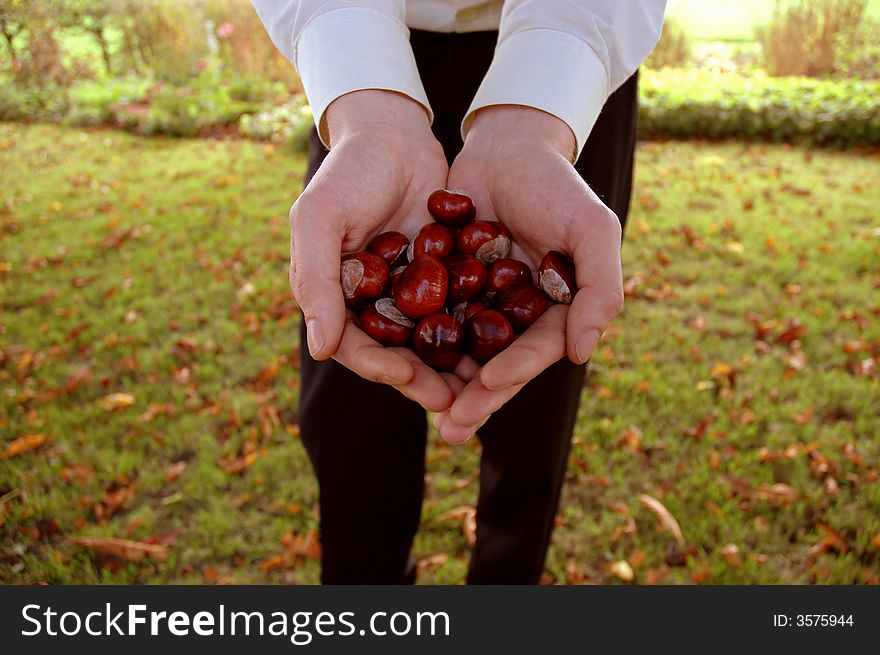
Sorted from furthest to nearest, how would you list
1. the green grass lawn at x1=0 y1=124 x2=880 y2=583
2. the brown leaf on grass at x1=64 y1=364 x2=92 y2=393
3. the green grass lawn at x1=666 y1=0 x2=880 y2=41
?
the green grass lawn at x1=666 y1=0 x2=880 y2=41
the brown leaf on grass at x1=64 y1=364 x2=92 y2=393
the green grass lawn at x1=0 y1=124 x2=880 y2=583

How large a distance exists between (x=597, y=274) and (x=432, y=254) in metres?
0.51

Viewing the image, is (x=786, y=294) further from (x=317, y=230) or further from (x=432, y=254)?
(x=317, y=230)

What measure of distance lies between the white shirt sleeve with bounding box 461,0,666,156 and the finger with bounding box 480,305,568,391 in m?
0.48

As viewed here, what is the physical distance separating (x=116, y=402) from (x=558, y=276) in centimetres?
269

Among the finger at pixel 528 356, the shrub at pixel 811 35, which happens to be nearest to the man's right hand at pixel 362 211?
the finger at pixel 528 356

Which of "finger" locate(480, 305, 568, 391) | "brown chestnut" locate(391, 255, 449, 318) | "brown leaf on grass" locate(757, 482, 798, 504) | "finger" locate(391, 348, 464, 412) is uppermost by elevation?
"finger" locate(480, 305, 568, 391)

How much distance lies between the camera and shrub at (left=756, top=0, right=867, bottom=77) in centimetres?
890

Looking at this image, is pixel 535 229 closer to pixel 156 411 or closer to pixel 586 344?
pixel 586 344

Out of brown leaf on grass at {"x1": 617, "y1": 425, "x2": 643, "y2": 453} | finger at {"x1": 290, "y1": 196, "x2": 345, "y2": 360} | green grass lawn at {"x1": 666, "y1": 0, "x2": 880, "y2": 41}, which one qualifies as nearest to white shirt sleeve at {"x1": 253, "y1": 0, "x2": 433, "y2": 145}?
finger at {"x1": 290, "y1": 196, "x2": 345, "y2": 360}

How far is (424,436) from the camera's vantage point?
1972mm

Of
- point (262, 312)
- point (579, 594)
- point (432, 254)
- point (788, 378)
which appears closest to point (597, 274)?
point (432, 254)

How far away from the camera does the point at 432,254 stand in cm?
180

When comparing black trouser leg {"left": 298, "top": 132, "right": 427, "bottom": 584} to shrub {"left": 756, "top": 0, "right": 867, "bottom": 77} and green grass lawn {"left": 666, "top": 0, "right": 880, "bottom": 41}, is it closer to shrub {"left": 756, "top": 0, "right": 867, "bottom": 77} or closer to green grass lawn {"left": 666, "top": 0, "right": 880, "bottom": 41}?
shrub {"left": 756, "top": 0, "right": 867, "bottom": 77}

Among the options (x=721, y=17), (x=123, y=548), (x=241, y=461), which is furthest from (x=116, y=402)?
(x=721, y=17)
